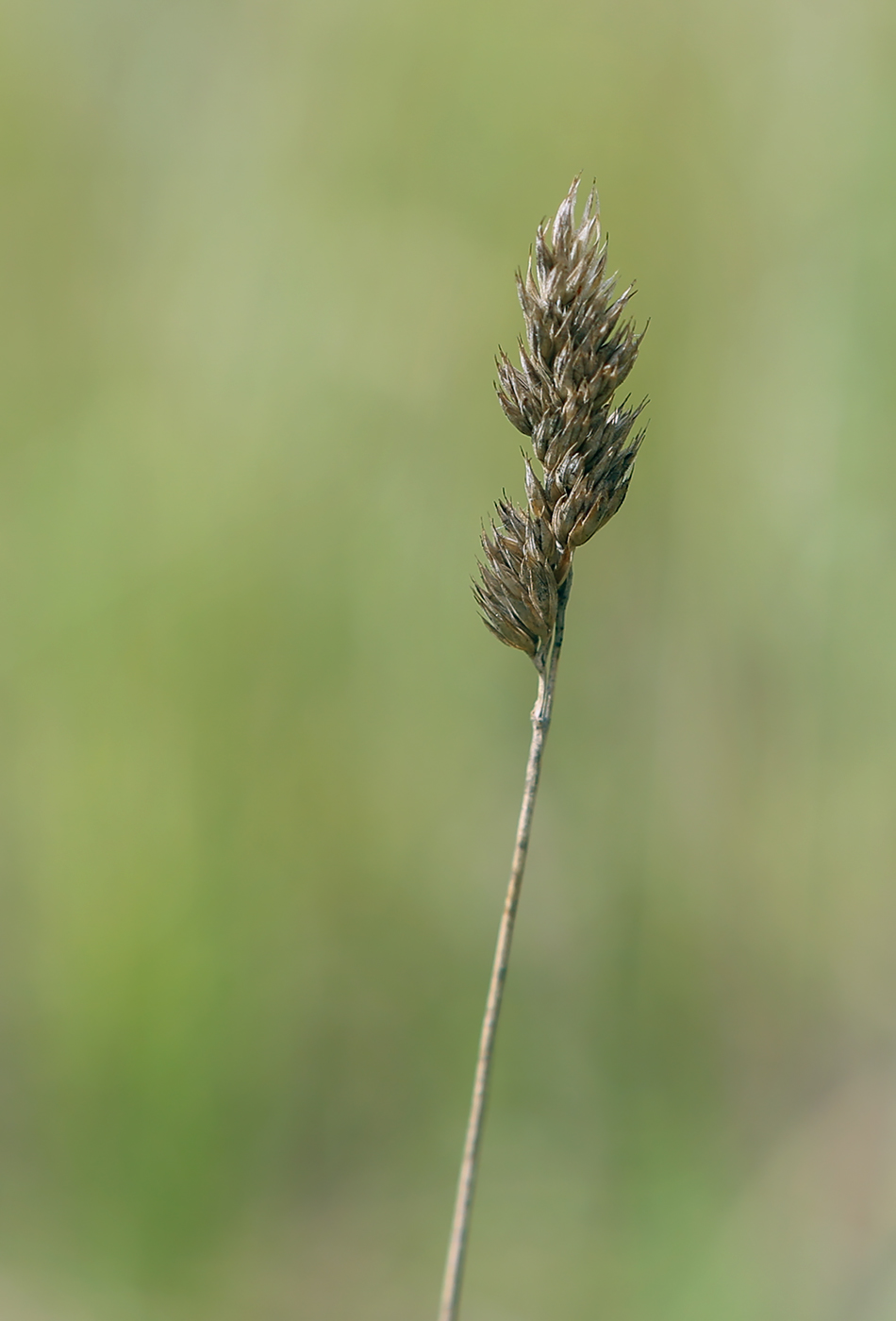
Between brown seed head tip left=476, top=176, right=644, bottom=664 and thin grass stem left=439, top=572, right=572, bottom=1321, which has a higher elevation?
brown seed head tip left=476, top=176, right=644, bottom=664

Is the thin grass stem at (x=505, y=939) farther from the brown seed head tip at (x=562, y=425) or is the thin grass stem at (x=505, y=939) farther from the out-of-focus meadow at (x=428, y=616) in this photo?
the out-of-focus meadow at (x=428, y=616)

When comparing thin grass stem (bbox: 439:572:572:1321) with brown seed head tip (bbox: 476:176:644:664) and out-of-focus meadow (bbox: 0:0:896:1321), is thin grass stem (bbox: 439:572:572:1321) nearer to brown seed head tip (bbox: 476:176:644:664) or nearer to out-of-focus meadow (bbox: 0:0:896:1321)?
brown seed head tip (bbox: 476:176:644:664)

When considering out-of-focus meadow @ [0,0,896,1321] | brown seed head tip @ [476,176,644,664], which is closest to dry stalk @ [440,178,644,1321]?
brown seed head tip @ [476,176,644,664]

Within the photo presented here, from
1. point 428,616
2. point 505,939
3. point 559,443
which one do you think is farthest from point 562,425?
point 428,616

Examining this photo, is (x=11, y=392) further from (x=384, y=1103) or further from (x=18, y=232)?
(x=384, y=1103)

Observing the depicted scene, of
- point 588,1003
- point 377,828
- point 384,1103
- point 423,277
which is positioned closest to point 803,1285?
point 588,1003

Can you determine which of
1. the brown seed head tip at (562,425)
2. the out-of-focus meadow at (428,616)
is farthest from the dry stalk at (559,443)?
the out-of-focus meadow at (428,616)
